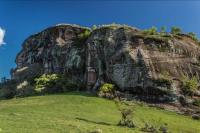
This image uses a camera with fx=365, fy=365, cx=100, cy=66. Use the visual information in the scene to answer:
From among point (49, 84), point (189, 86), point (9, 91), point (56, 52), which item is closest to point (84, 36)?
point (56, 52)

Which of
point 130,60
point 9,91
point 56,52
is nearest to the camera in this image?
point 130,60

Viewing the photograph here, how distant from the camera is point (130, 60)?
7425 centimetres

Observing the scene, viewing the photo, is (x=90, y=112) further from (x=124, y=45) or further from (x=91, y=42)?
(x=91, y=42)

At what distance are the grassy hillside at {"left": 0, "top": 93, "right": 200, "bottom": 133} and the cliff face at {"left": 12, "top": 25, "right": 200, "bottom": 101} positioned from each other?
26.9ft

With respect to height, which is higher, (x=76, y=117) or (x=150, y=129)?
(x=76, y=117)

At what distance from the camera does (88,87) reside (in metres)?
78.8

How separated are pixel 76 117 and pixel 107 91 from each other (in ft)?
77.8

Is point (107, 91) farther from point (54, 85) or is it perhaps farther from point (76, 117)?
point (76, 117)

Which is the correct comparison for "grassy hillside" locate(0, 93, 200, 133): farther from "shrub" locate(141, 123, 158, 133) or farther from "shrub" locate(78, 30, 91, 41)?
"shrub" locate(78, 30, 91, 41)

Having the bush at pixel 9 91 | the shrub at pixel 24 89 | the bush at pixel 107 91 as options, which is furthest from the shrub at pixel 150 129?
the bush at pixel 9 91

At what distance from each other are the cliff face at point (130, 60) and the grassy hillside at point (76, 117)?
8191mm

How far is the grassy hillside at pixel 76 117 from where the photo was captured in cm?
3734

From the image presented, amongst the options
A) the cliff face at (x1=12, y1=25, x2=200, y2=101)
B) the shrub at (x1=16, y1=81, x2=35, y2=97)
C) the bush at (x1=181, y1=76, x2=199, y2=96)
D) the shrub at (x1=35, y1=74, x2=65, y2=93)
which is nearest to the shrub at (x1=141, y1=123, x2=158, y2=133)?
the cliff face at (x1=12, y1=25, x2=200, y2=101)

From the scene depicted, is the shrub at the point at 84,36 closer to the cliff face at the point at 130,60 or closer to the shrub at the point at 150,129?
the cliff face at the point at 130,60
